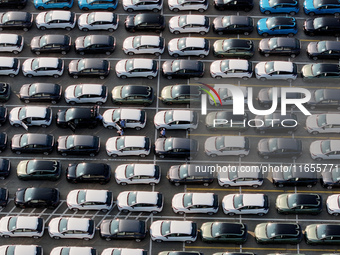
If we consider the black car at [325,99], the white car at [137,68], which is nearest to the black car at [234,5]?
the white car at [137,68]

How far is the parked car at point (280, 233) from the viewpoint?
4956 cm

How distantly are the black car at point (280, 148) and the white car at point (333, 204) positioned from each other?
5214mm

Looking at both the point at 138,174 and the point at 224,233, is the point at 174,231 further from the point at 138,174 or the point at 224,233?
the point at 138,174

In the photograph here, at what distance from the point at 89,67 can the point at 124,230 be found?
17.7 m

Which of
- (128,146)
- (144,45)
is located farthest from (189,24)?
(128,146)

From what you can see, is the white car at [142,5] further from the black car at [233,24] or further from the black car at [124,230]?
the black car at [124,230]

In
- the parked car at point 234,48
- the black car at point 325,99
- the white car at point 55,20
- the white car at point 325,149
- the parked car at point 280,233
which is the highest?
the white car at point 55,20

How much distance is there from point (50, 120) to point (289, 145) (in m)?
23.1

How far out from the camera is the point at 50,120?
5684 cm

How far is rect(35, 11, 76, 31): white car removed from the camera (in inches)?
2451

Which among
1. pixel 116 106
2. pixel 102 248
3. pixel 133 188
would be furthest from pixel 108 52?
pixel 102 248

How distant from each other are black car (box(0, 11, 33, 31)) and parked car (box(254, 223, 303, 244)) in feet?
109

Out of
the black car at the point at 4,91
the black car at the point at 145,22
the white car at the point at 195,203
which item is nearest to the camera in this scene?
the white car at the point at 195,203

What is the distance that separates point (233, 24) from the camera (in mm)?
61281
